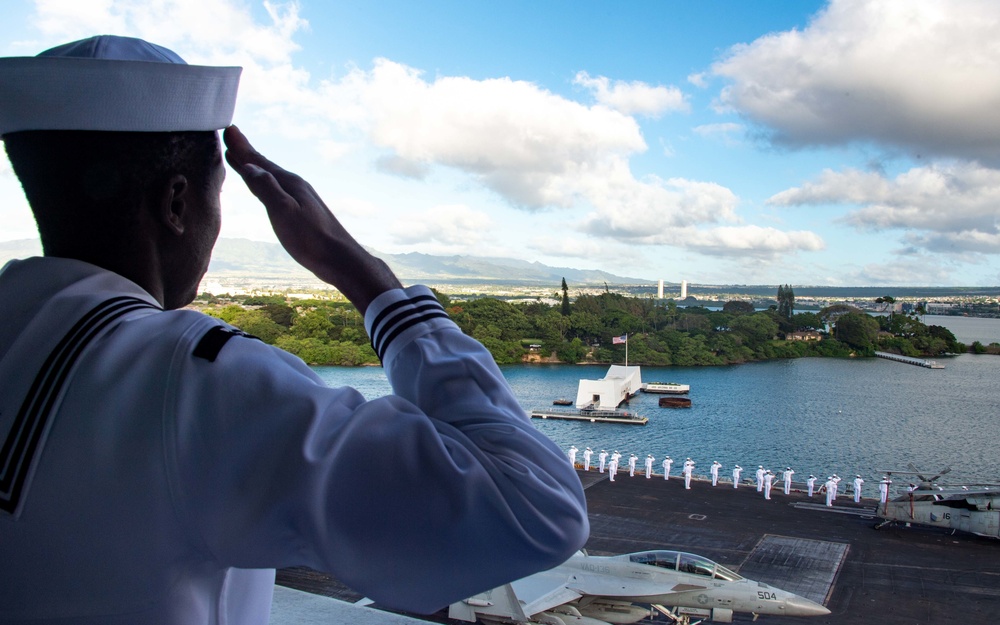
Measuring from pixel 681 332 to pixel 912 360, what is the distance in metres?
9.21

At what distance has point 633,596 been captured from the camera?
5637 mm

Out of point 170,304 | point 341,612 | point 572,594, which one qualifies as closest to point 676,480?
point 572,594

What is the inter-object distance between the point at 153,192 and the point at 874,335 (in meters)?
32.0

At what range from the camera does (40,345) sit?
0.36 metres

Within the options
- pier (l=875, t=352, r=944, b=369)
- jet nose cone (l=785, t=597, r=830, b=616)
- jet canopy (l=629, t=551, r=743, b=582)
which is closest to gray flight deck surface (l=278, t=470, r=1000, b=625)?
jet nose cone (l=785, t=597, r=830, b=616)

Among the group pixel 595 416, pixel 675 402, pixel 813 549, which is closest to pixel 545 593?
pixel 813 549

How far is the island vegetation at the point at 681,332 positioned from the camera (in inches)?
749

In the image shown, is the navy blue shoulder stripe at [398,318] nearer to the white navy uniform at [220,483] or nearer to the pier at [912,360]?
the white navy uniform at [220,483]


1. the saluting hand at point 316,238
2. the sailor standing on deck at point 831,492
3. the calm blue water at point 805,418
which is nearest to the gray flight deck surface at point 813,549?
the sailor standing on deck at point 831,492

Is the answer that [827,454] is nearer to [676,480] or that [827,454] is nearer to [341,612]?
[676,480]

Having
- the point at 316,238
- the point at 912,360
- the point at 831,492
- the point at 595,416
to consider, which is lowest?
the point at 595,416

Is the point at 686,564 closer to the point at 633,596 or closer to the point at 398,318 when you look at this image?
the point at 633,596

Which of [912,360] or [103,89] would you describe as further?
[912,360]

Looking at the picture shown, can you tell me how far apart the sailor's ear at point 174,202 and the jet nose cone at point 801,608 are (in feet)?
20.2
